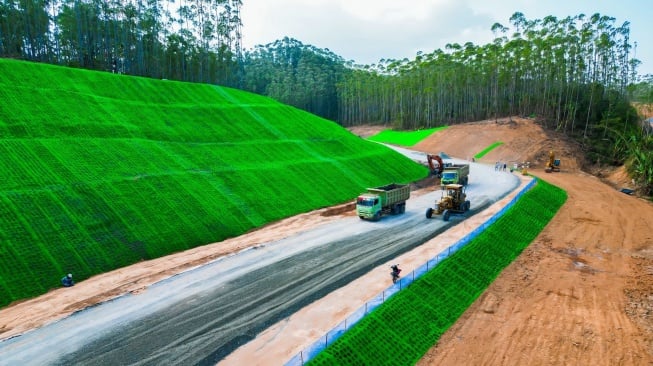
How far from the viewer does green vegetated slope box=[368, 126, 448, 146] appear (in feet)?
301

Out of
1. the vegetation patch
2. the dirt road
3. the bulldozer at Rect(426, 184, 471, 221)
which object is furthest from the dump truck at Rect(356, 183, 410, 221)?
the vegetation patch

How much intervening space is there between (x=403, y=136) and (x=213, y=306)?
284 ft

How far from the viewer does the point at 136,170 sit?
32.0m

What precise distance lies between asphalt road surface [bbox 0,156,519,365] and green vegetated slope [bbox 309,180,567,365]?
3.43 metres

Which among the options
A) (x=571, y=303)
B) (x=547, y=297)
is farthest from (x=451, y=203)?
(x=571, y=303)

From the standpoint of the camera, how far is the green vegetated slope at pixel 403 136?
91.8 meters

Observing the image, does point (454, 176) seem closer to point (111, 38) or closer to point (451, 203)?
point (451, 203)

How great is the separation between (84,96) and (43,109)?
6101mm

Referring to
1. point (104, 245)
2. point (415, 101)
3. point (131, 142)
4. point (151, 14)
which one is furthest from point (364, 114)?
point (104, 245)

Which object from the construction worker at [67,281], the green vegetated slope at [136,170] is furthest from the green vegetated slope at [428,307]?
the green vegetated slope at [136,170]

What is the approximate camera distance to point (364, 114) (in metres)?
130

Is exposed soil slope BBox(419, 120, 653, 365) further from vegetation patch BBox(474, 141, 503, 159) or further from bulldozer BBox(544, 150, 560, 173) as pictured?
vegetation patch BBox(474, 141, 503, 159)

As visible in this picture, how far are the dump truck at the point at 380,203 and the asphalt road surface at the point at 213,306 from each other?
2992 mm

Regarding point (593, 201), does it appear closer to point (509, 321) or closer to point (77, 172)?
point (509, 321)
